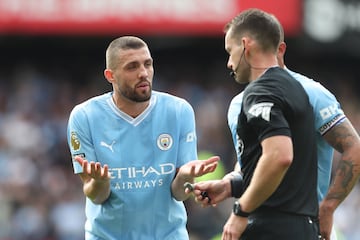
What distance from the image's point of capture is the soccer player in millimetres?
6684

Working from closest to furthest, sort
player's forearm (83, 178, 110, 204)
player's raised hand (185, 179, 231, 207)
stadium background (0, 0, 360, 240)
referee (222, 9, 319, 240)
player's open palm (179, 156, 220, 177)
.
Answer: referee (222, 9, 319, 240), player's raised hand (185, 179, 231, 207), player's open palm (179, 156, 220, 177), player's forearm (83, 178, 110, 204), stadium background (0, 0, 360, 240)

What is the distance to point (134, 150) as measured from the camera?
6.76m

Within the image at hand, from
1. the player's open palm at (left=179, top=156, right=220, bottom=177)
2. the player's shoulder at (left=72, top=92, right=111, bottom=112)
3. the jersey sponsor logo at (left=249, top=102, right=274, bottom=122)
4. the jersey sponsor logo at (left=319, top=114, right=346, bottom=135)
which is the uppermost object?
the jersey sponsor logo at (left=249, top=102, right=274, bottom=122)

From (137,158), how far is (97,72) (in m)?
12.5

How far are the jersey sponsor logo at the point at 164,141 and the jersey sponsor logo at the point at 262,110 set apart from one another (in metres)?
1.41

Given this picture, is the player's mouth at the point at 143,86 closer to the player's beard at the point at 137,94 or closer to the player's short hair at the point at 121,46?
the player's beard at the point at 137,94

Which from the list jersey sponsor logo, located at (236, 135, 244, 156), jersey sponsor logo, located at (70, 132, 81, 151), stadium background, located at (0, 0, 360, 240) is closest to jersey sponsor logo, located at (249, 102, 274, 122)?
jersey sponsor logo, located at (236, 135, 244, 156)

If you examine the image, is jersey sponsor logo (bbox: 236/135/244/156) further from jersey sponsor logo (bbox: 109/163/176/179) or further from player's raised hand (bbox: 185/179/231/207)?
jersey sponsor logo (bbox: 109/163/176/179)

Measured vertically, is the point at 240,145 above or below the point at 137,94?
below

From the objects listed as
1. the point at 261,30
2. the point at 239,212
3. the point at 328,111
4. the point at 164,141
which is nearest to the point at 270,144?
the point at 239,212

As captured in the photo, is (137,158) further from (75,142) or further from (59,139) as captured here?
(59,139)

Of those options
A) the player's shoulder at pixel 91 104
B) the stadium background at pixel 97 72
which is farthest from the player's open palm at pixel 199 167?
the stadium background at pixel 97 72

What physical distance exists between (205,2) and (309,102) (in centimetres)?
1066

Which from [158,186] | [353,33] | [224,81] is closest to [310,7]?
[353,33]
